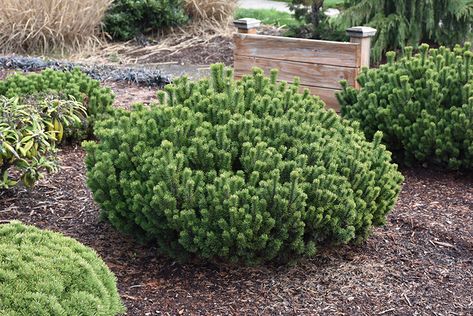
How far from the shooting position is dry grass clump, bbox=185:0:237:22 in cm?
1193

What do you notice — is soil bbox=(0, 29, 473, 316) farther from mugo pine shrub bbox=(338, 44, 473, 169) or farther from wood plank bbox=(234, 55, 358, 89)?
wood plank bbox=(234, 55, 358, 89)

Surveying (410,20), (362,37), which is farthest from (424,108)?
(410,20)

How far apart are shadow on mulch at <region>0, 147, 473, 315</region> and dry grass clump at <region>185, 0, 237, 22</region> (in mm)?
7595

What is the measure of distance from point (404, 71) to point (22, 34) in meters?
6.31

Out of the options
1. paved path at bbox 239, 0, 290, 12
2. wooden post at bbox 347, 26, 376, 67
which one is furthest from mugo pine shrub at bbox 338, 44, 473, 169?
paved path at bbox 239, 0, 290, 12

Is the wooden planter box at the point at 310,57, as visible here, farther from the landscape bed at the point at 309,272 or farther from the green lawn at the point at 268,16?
the green lawn at the point at 268,16

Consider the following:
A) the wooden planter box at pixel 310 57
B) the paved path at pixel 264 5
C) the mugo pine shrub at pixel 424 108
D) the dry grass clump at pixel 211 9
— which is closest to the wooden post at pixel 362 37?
the wooden planter box at pixel 310 57

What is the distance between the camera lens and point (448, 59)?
18.3 ft

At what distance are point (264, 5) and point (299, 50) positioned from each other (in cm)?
879

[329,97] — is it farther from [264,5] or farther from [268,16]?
[264,5]

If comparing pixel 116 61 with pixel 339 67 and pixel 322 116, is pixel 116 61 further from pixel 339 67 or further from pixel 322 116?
pixel 322 116

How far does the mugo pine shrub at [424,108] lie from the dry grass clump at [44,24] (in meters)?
5.83

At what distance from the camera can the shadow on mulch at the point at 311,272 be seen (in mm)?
3607

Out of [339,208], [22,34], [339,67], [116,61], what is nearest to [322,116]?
[339,208]
